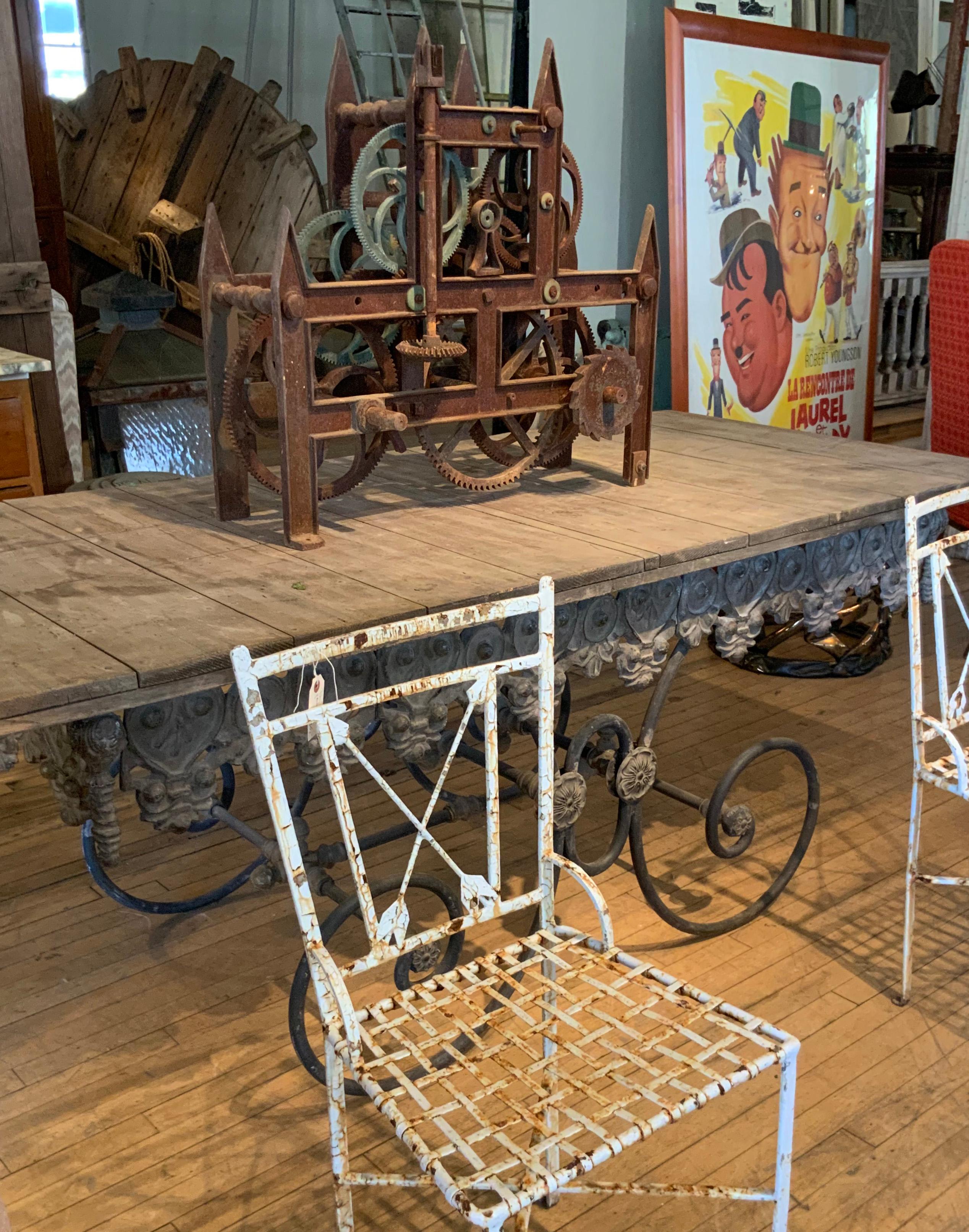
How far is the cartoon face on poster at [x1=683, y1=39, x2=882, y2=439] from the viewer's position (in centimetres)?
411

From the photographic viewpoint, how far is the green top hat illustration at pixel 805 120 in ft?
14.4

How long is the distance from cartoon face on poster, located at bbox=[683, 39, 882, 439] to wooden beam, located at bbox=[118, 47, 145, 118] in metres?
4.09

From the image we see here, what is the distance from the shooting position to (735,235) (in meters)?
4.23

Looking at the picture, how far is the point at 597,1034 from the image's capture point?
1645mm

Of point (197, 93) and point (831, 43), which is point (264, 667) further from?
point (197, 93)

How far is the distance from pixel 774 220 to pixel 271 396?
8.88 feet

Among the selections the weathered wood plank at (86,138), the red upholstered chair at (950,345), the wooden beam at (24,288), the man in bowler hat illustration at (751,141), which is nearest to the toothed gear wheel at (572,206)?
the red upholstered chair at (950,345)

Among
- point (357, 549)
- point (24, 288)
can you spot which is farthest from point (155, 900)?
point (24, 288)

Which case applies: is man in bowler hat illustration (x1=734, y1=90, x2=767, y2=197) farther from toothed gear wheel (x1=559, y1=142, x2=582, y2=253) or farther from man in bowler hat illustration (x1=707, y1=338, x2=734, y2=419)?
toothed gear wheel (x1=559, y1=142, x2=582, y2=253)

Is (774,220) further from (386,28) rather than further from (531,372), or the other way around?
(386,28)

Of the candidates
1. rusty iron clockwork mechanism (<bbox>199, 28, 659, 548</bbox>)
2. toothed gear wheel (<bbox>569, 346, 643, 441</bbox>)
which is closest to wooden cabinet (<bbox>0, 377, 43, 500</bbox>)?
rusty iron clockwork mechanism (<bbox>199, 28, 659, 548</bbox>)

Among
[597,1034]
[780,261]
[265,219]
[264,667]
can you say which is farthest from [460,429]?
[265,219]

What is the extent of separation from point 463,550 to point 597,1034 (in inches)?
33.3

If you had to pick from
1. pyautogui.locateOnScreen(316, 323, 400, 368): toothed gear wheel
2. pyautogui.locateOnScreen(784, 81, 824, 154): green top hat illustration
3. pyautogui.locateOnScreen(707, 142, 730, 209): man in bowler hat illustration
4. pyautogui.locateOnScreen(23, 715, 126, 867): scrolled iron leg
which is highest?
pyautogui.locateOnScreen(784, 81, 824, 154): green top hat illustration
